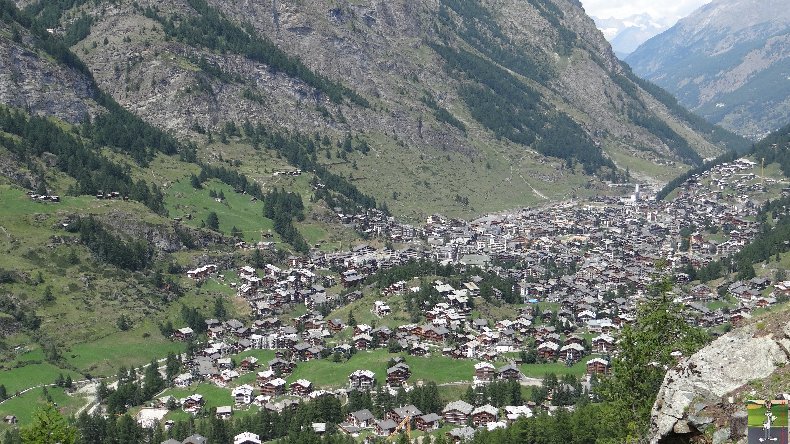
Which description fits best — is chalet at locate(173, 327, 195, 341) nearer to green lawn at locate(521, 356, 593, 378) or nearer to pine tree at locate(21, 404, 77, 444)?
green lawn at locate(521, 356, 593, 378)

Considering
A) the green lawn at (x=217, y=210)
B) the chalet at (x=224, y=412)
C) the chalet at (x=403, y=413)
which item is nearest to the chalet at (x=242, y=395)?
the chalet at (x=224, y=412)

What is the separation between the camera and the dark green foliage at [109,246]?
149 meters

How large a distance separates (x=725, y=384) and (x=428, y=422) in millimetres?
71269

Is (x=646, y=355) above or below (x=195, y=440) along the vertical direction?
above

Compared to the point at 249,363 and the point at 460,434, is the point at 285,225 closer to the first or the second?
the point at 249,363

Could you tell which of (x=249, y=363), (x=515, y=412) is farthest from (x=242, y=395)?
(x=515, y=412)

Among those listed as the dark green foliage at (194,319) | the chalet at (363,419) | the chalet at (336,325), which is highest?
the chalet at (336,325)

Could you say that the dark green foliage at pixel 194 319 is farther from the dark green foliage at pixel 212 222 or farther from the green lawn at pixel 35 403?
the dark green foliage at pixel 212 222

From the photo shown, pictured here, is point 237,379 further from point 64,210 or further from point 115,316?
point 64,210

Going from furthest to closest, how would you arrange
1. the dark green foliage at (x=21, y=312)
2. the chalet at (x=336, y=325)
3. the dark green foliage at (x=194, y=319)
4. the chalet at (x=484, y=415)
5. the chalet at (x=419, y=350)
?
1. the dark green foliage at (x=194, y=319)
2. the chalet at (x=336, y=325)
3. the dark green foliage at (x=21, y=312)
4. the chalet at (x=419, y=350)
5. the chalet at (x=484, y=415)

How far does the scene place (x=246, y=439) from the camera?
89.8 metres

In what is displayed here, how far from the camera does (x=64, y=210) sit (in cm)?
15688

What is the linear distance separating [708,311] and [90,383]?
3772 inches

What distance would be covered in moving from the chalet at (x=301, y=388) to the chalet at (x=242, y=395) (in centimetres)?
575
